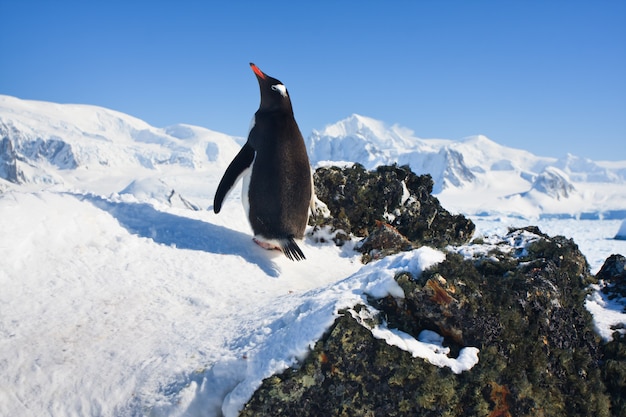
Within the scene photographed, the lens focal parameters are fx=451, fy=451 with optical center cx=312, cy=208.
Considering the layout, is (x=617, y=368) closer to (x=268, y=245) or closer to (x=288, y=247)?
(x=288, y=247)

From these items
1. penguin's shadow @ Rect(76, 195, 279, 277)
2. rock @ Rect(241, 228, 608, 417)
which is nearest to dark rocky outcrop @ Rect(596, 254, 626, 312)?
rock @ Rect(241, 228, 608, 417)

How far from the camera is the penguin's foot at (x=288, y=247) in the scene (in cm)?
575

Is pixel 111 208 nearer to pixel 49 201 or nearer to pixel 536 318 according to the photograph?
pixel 49 201

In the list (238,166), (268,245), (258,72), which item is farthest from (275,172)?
(258,72)

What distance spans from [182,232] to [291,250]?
144 cm

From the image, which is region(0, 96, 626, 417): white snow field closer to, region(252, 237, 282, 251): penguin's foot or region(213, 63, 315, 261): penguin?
region(252, 237, 282, 251): penguin's foot

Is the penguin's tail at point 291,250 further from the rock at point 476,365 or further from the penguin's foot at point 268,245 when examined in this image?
the rock at point 476,365

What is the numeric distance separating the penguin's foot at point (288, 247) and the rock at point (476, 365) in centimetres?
226

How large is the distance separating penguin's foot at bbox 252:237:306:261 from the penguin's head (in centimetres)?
170

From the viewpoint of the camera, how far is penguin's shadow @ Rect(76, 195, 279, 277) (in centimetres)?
559

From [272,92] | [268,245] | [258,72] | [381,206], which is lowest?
[268,245]

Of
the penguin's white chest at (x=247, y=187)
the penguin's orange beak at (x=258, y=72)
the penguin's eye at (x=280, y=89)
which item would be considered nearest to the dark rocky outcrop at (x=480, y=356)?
the penguin's white chest at (x=247, y=187)

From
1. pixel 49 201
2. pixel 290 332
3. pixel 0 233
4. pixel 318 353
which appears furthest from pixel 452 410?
pixel 49 201

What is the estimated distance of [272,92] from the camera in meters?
5.73
